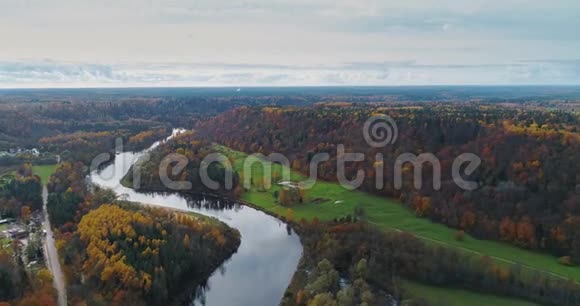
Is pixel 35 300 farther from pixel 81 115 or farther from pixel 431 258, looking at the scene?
pixel 81 115

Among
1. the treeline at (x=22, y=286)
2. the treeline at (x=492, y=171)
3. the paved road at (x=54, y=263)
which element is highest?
the treeline at (x=492, y=171)

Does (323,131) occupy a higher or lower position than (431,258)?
higher

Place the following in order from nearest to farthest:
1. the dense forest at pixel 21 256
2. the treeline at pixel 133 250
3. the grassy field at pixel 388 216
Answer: the dense forest at pixel 21 256
the treeline at pixel 133 250
the grassy field at pixel 388 216

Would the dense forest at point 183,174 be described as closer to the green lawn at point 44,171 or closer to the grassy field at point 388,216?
the grassy field at point 388,216

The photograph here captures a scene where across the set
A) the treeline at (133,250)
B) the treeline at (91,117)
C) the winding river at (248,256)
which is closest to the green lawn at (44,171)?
the winding river at (248,256)

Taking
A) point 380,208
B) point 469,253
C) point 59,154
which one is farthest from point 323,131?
point 59,154

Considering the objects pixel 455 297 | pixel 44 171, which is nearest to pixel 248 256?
pixel 455 297

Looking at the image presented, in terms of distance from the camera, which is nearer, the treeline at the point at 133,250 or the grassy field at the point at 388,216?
the treeline at the point at 133,250

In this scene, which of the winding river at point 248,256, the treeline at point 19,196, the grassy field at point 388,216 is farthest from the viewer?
the treeline at point 19,196

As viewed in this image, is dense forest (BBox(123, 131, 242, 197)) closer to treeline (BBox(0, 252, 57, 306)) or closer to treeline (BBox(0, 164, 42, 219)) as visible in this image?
treeline (BBox(0, 164, 42, 219))
